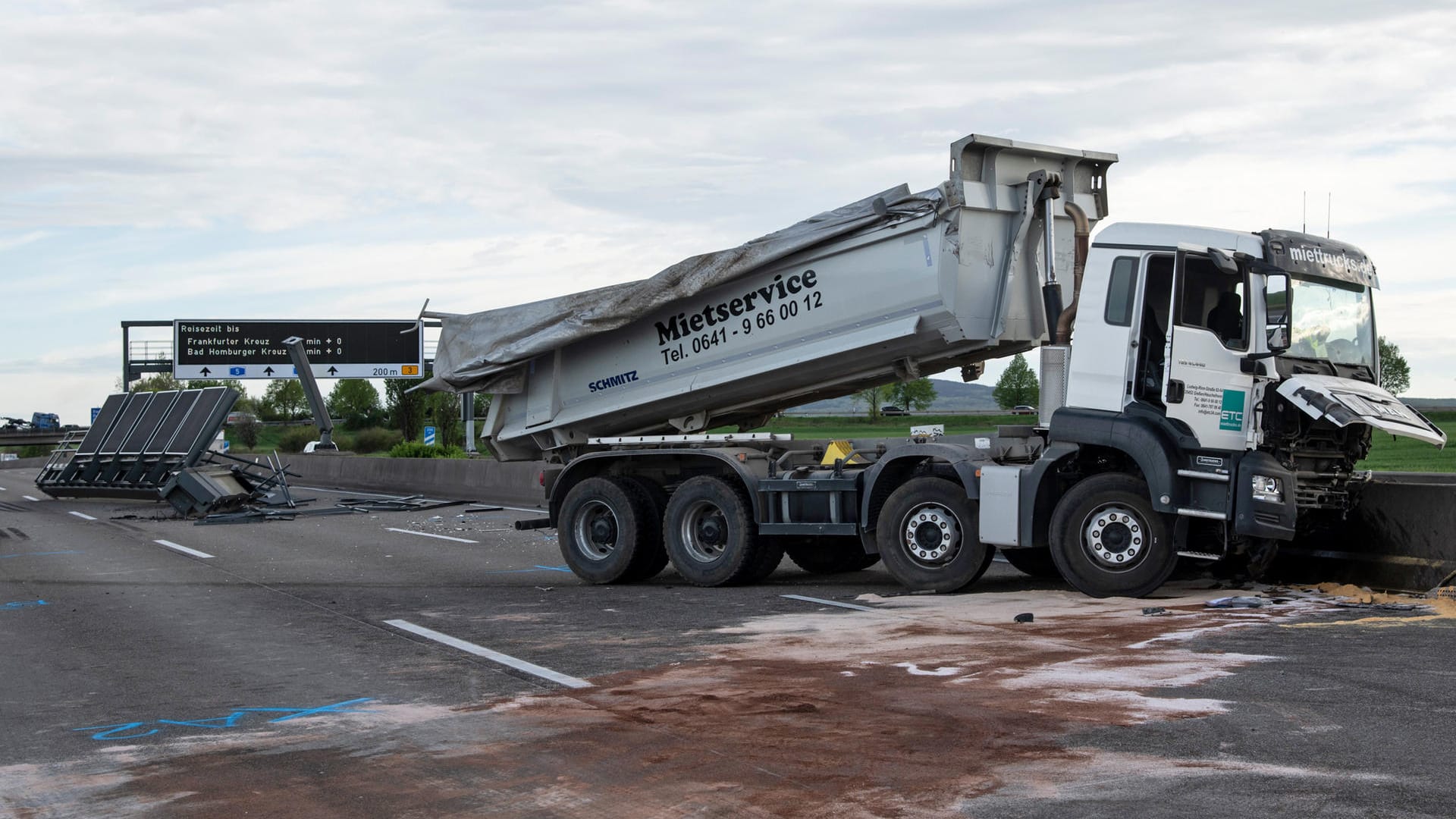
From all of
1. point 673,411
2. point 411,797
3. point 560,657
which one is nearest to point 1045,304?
point 673,411

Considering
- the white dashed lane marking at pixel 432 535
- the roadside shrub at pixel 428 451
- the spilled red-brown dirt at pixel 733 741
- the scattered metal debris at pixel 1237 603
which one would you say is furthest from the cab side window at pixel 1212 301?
the roadside shrub at pixel 428 451

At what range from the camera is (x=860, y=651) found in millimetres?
8898

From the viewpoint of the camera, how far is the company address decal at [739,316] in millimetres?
12562

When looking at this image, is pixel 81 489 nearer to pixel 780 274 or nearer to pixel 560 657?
pixel 780 274

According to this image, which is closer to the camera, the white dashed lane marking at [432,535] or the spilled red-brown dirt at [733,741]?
the spilled red-brown dirt at [733,741]

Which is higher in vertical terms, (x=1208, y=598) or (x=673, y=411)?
(x=673, y=411)

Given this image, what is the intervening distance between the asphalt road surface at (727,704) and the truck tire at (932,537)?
247mm

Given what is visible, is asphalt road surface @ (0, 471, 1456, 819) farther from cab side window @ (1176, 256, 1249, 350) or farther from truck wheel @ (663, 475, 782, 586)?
cab side window @ (1176, 256, 1249, 350)

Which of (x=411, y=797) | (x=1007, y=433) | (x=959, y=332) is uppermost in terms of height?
(x=959, y=332)

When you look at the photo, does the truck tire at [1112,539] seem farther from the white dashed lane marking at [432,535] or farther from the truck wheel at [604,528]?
the white dashed lane marking at [432,535]

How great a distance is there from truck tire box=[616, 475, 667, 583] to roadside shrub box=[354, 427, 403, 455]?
6077 cm

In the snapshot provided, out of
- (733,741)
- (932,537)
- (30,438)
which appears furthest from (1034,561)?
(30,438)

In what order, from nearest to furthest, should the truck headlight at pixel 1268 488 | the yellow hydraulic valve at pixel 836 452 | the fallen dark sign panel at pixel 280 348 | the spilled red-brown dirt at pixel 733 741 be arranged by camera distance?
the spilled red-brown dirt at pixel 733 741, the truck headlight at pixel 1268 488, the yellow hydraulic valve at pixel 836 452, the fallen dark sign panel at pixel 280 348

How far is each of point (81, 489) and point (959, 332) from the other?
23447 millimetres
